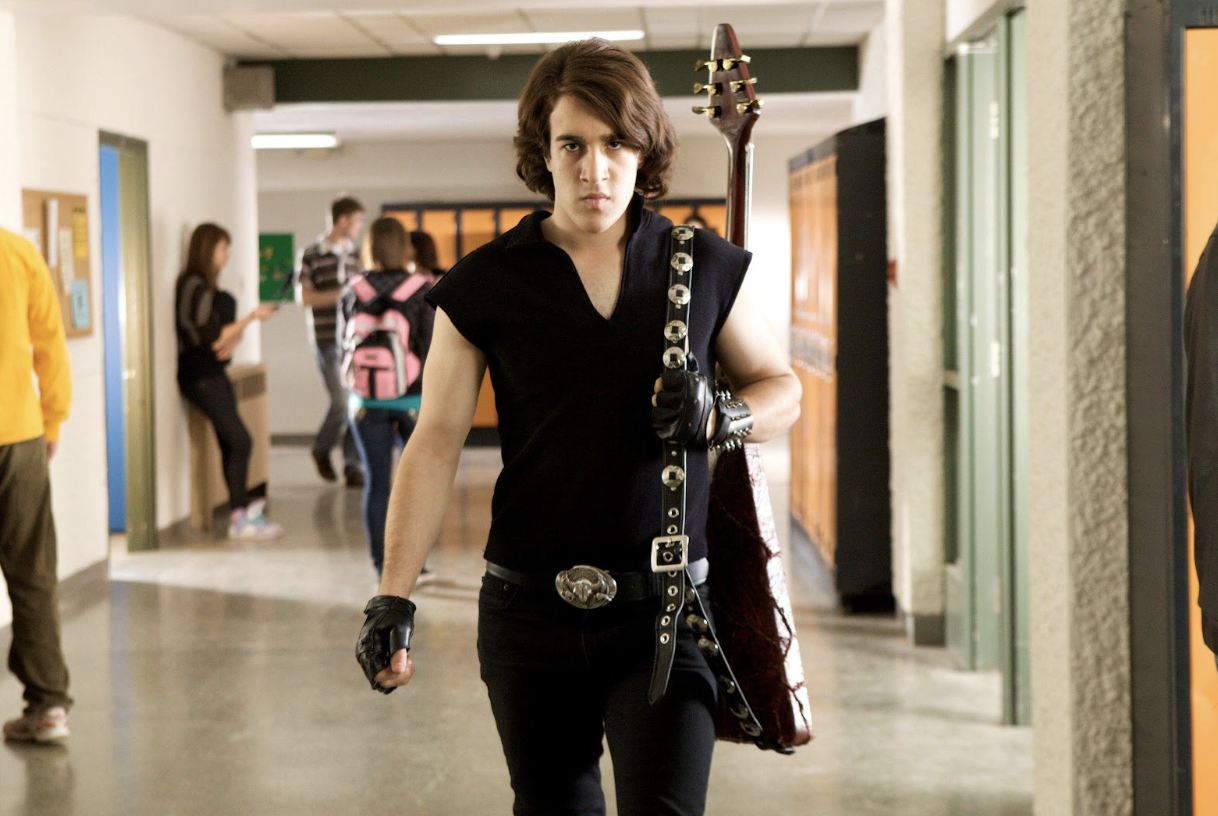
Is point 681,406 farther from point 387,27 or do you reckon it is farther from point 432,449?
point 387,27

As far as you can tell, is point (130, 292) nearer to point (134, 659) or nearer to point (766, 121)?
point (134, 659)

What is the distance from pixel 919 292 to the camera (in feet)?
15.4

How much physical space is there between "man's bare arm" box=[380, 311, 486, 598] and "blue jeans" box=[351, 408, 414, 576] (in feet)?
12.1

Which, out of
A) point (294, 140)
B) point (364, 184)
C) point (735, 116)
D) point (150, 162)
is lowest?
point (735, 116)

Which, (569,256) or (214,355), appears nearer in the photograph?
(569,256)

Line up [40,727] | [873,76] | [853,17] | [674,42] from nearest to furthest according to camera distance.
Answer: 1. [40,727]
2. [853,17]
3. [873,76]
4. [674,42]

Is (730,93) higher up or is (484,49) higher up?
(484,49)

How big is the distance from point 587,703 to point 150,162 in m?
6.03

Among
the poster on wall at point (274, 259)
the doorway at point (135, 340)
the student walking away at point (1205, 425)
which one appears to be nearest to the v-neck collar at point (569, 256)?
the student walking away at point (1205, 425)

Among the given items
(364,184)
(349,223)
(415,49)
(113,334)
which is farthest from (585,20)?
(364,184)

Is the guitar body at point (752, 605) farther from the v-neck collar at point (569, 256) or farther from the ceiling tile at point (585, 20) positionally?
the ceiling tile at point (585, 20)

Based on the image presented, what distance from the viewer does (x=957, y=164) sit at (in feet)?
15.0

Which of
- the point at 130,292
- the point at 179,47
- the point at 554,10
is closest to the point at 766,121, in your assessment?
the point at 554,10

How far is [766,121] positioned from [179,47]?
5343mm
